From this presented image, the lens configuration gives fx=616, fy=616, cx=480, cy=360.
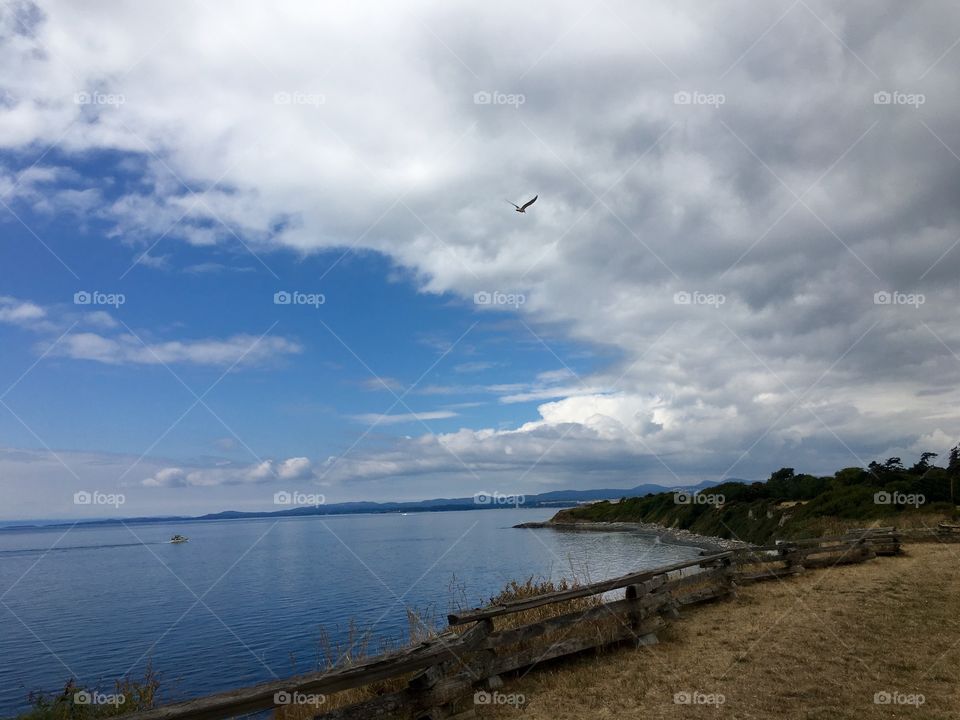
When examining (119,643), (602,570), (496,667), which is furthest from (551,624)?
(602,570)

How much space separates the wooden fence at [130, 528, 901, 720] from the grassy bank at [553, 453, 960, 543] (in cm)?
2369

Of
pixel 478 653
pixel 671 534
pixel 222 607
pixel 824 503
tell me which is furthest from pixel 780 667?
pixel 671 534

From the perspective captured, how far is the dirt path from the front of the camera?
7832 millimetres

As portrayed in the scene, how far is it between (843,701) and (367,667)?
6041 millimetres

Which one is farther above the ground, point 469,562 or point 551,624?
point 551,624

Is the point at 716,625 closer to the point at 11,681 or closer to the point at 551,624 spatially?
the point at 551,624

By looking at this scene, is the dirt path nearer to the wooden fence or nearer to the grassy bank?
the wooden fence

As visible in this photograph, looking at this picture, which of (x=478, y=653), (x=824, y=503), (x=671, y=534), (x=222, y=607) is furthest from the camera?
(x=671, y=534)

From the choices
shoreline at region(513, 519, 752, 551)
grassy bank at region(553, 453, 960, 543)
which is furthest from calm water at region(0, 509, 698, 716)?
grassy bank at region(553, 453, 960, 543)

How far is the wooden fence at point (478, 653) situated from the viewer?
7004mm

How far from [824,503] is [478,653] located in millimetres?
40603

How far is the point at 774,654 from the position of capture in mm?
9820

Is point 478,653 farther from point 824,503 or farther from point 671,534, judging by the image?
point 671,534

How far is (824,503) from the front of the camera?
41.7 meters
